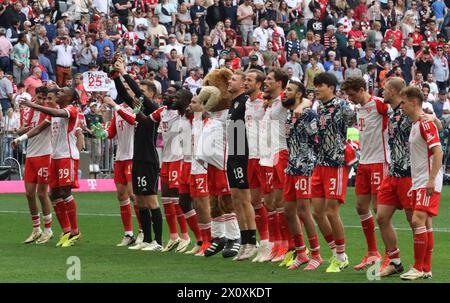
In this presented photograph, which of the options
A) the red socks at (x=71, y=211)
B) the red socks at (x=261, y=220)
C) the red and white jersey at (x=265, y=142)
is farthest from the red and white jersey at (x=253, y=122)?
the red socks at (x=71, y=211)

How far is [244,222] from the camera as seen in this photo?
16.0 metres

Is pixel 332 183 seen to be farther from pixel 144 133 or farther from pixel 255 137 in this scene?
pixel 144 133

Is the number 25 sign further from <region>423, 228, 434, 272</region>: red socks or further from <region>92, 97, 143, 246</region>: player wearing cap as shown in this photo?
<region>423, 228, 434, 272</region>: red socks

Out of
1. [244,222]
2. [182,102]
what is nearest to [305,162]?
[244,222]

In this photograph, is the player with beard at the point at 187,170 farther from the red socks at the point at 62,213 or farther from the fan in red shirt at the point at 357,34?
the fan in red shirt at the point at 357,34

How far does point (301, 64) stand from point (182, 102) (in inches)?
811

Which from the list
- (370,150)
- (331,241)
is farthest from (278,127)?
(331,241)

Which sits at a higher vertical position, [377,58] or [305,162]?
[377,58]

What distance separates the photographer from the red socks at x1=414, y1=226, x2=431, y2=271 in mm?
13305

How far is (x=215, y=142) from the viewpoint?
1634cm

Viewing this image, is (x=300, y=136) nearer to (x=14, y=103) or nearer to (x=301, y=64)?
(x=14, y=103)

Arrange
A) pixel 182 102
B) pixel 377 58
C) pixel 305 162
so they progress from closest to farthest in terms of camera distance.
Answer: pixel 305 162
pixel 182 102
pixel 377 58
